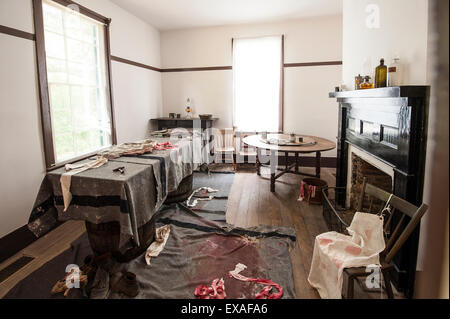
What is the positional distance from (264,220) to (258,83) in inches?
128

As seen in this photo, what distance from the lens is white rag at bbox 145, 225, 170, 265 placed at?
7.79 ft

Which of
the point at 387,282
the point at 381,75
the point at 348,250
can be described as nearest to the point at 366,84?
the point at 381,75

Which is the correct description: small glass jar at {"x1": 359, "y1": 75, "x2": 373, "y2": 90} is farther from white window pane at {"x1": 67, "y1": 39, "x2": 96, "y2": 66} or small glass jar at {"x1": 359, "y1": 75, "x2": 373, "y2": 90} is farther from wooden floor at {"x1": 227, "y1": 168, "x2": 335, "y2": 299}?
white window pane at {"x1": 67, "y1": 39, "x2": 96, "y2": 66}

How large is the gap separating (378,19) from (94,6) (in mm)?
3495

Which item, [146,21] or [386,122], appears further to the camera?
[146,21]

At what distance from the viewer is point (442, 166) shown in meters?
0.25

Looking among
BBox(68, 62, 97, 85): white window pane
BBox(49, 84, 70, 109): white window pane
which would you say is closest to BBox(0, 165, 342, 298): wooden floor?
BBox(49, 84, 70, 109): white window pane

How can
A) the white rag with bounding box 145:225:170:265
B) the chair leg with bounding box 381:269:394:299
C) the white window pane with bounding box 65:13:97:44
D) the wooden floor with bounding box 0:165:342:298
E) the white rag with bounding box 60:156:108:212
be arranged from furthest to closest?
the white window pane with bounding box 65:13:97:44 < the white rag with bounding box 145:225:170:265 < the wooden floor with bounding box 0:165:342:298 < the white rag with bounding box 60:156:108:212 < the chair leg with bounding box 381:269:394:299

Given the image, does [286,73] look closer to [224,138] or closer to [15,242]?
[224,138]

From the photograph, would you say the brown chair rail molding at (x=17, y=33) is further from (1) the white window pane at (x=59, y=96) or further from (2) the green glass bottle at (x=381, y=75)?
(2) the green glass bottle at (x=381, y=75)

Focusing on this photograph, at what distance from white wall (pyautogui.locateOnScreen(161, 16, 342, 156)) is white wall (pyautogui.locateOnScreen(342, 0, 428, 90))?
1963 mm

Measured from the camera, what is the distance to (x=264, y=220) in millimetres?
3088
